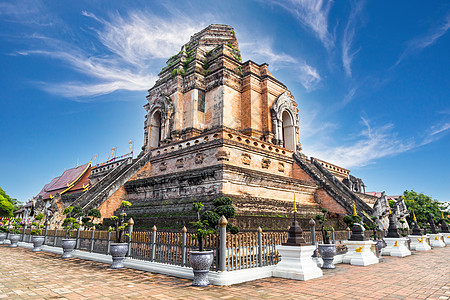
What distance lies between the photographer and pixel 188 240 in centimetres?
812

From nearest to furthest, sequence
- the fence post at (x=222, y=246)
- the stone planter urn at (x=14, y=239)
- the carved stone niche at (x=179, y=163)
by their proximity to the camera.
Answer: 1. the fence post at (x=222, y=246)
2. the carved stone niche at (x=179, y=163)
3. the stone planter urn at (x=14, y=239)

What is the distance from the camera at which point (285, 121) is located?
79.5 ft

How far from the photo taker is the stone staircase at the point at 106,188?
15.6 meters

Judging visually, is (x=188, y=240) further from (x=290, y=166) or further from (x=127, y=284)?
(x=290, y=166)

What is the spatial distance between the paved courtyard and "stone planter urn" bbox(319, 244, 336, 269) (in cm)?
45

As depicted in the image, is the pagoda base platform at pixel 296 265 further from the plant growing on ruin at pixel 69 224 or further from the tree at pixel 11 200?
the tree at pixel 11 200

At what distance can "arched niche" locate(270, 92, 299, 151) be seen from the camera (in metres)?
21.5

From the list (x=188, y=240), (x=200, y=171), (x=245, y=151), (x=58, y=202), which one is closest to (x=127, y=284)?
(x=188, y=240)

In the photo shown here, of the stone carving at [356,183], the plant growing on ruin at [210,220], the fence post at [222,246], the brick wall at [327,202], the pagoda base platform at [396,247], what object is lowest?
the pagoda base platform at [396,247]

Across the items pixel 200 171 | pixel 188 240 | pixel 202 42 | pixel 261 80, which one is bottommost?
pixel 188 240

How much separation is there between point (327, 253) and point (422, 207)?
22570 millimetres

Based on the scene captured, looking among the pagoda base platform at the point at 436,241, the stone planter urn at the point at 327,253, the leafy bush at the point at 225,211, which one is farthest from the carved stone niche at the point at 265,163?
the pagoda base platform at the point at 436,241

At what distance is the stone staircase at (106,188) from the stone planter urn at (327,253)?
1191 centimetres

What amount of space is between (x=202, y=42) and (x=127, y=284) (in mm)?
22995
